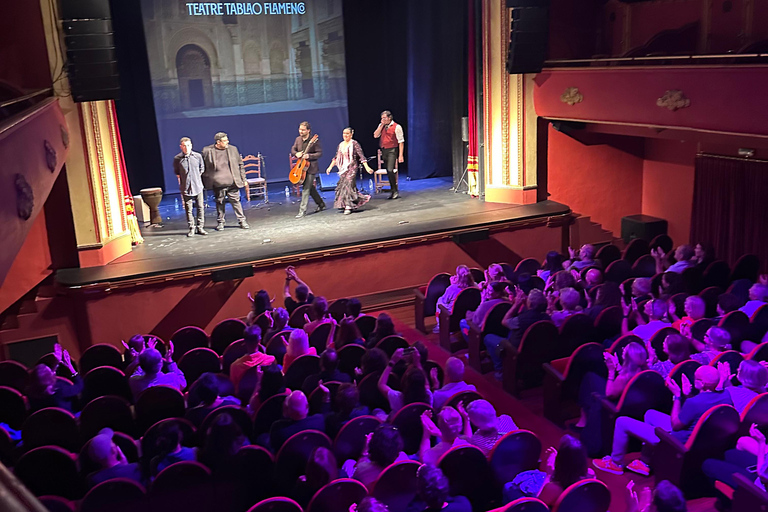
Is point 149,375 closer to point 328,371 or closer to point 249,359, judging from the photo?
point 249,359

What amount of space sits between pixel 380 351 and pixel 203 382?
4.09 feet

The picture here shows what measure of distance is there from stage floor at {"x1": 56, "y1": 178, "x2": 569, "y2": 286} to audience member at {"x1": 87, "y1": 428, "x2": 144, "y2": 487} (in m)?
4.22

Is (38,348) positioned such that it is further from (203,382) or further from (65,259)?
(203,382)

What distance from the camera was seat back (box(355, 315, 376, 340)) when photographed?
627 cm

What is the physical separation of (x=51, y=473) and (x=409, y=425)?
81.6 inches

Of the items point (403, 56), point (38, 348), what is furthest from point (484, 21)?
point (38, 348)

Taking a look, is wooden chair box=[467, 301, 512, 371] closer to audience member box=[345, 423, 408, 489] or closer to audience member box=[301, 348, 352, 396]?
audience member box=[301, 348, 352, 396]

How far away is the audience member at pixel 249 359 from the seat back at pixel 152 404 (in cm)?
59

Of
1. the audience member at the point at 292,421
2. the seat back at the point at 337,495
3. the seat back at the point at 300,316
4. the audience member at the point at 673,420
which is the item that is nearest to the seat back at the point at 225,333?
the seat back at the point at 300,316

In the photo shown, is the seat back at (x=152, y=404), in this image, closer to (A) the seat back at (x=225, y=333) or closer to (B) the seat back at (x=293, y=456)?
(B) the seat back at (x=293, y=456)

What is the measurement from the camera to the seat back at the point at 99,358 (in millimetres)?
5848

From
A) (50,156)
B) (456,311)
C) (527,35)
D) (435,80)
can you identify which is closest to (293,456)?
(456,311)

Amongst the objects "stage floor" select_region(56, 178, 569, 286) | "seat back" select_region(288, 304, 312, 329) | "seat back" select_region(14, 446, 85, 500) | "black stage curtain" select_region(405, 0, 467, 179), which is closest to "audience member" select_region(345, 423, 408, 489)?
"seat back" select_region(14, 446, 85, 500)

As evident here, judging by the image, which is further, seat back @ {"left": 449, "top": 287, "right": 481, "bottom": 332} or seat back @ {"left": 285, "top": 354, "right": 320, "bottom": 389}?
seat back @ {"left": 449, "top": 287, "right": 481, "bottom": 332}
